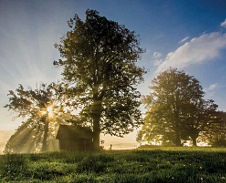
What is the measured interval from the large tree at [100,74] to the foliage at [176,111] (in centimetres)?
1206

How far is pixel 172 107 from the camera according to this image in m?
28.8

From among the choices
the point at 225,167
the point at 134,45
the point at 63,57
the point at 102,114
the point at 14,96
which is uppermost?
the point at 134,45

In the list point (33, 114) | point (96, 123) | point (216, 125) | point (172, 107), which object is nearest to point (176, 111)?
point (172, 107)

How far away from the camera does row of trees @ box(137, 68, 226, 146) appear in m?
26.6

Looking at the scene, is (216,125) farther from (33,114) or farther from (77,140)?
(33,114)

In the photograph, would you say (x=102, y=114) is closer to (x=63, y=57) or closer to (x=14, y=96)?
(x=63, y=57)

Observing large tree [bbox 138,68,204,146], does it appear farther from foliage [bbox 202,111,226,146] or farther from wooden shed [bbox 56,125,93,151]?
wooden shed [bbox 56,125,93,151]

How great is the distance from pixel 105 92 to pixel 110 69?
10.1 ft

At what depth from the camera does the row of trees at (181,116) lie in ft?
87.3

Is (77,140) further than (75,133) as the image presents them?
No

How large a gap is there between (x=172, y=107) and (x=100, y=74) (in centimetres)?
1814

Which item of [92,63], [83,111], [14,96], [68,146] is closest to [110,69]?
[92,63]

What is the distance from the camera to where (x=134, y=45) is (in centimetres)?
1961

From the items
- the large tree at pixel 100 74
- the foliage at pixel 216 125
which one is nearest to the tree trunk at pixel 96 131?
the large tree at pixel 100 74
